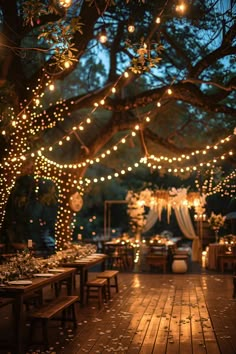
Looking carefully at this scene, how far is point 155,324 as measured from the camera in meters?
5.90

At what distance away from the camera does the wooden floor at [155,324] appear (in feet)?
15.8

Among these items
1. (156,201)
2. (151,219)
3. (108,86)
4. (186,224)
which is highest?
(108,86)

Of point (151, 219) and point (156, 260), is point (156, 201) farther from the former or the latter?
point (156, 260)

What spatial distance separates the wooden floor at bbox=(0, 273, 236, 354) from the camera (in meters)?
4.80

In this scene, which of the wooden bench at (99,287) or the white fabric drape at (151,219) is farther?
the white fabric drape at (151,219)

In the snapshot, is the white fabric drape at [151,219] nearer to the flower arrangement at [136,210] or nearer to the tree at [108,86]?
the flower arrangement at [136,210]

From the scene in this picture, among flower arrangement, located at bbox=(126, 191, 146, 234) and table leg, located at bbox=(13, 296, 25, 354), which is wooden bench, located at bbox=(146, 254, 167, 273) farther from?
Answer: table leg, located at bbox=(13, 296, 25, 354)

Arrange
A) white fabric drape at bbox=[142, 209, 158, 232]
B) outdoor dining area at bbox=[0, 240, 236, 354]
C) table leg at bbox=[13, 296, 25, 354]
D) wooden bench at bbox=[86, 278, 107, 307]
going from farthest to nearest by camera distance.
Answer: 1. white fabric drape at bbox=[142, 209, 158, 232]
2. wooden bench at bbox=[86, 278, 107, 307]
3. outdoor dining area at bbox=[0, 240, 236, 354]
4. table leg at bbox=[13, 296, 25, 354]

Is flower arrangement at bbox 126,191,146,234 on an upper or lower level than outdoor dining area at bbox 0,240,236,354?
upper

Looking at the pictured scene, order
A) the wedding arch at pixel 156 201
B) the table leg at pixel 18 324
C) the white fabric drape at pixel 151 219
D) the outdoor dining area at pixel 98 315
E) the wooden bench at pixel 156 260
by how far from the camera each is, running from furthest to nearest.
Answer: the white fabric drape at pixel 151 219 → the wedding arch at pixel 156 201 → the wooden bench at pixel 156 260 → the outdoor dining area at pixel 98 315 → the table leg at pixel 18 324

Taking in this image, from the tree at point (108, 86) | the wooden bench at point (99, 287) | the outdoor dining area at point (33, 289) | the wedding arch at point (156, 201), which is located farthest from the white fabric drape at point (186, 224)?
the wooden bench at point (99, 287)

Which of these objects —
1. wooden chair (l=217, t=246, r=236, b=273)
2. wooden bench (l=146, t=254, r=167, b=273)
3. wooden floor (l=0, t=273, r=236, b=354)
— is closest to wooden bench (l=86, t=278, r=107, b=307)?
wooden floor (l=0, t=273, r=236, b=354)

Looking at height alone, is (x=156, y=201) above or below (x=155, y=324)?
above

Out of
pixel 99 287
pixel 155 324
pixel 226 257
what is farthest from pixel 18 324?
pixel 226 257
